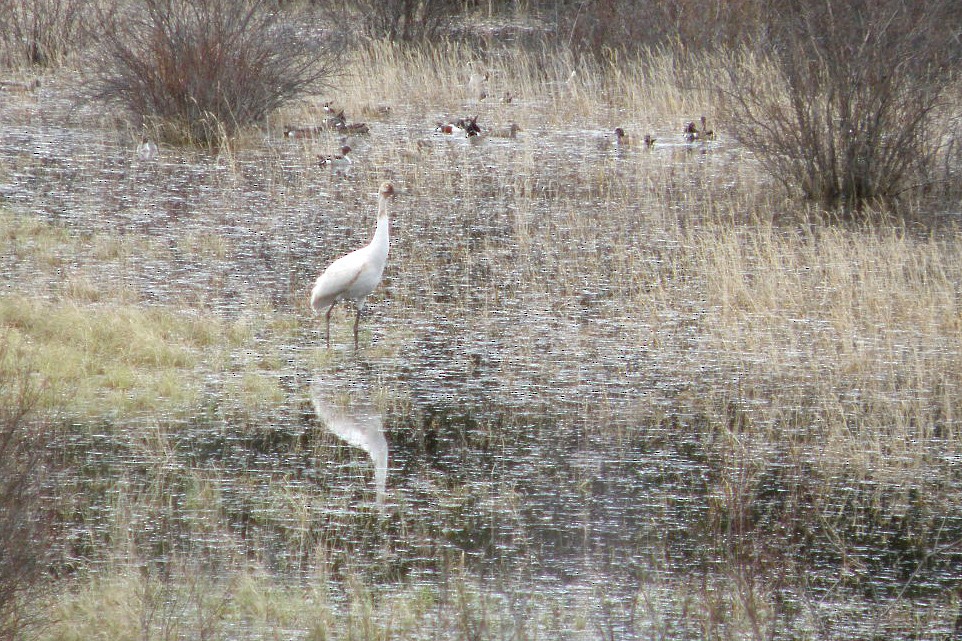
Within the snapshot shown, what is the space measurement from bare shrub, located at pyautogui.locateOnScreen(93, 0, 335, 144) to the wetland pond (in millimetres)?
1901

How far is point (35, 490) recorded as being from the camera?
4.18m

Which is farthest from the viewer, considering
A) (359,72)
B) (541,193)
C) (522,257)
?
(359,72)

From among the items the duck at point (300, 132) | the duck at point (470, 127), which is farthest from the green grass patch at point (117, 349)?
the duck at point (470, 127)

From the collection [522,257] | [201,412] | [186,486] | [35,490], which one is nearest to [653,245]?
[522,257]

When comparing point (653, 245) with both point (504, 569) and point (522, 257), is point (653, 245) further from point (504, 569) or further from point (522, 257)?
point (504, 569)

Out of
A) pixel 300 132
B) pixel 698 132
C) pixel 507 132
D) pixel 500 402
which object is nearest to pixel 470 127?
pixel 507 132

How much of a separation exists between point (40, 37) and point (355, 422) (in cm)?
1420

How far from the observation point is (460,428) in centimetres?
644

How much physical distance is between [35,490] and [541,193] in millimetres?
8433

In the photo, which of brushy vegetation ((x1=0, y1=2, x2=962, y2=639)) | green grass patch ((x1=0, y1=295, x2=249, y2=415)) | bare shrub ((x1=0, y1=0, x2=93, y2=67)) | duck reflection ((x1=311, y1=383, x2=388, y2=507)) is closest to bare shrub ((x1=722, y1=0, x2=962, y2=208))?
brushy vegetation ((x1=0, y1=2, x2=962, y2=639))

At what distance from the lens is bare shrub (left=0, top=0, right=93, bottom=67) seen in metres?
18.4

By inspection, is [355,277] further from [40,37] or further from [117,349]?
[40,37]

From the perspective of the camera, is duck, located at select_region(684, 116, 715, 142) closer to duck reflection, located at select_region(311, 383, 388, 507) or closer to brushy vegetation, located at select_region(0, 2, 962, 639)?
brushy vegetation, located at select_region(0, 2, 962, 639)

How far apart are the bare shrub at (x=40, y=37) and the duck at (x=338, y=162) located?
23.4 feet
